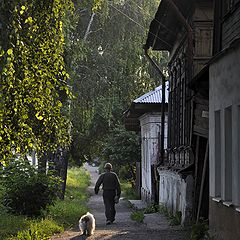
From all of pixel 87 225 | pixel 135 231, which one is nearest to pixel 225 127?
pixel 87 225

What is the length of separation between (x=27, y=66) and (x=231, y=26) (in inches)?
198

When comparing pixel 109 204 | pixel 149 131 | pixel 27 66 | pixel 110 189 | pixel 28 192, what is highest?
pixel 149 131

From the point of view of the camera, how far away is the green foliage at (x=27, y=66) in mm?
6855

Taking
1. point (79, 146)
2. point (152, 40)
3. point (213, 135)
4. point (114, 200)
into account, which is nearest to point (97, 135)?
point (79, 146)

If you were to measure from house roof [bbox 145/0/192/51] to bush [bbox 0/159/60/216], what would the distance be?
5.18 m

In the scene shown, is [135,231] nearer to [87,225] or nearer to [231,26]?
[87,225]

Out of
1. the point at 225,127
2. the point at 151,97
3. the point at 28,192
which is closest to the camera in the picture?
the point at 225,127

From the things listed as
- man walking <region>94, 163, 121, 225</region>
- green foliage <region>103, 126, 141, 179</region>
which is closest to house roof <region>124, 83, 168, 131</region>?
man walking <region>94, 163, 121, 225</region>

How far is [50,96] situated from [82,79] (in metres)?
16.7

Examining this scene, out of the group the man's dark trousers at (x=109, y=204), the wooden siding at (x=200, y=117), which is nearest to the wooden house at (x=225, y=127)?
the wooden siding at (x=200, y=117)

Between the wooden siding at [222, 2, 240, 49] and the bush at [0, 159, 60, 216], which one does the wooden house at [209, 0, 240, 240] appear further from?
the bush at [0, 159, 60, 216]

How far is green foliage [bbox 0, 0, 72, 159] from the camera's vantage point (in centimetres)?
686

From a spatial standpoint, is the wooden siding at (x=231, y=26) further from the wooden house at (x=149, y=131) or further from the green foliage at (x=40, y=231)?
the wooden house at (x=149, y=131)

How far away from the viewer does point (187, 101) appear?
15969mm
